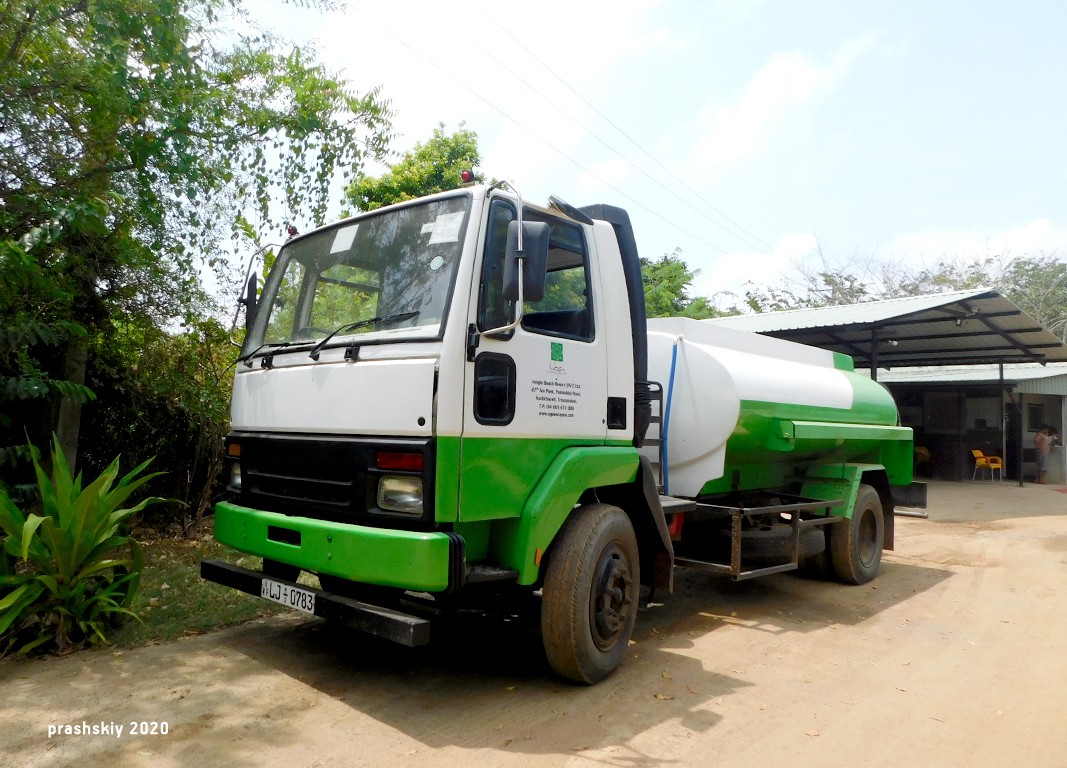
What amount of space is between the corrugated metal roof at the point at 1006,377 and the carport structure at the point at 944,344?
7cm

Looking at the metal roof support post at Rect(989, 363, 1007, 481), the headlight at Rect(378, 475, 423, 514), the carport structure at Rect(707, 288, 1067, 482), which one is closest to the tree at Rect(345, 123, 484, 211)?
the carport structure at Rect(707, 288, 1067, 482)

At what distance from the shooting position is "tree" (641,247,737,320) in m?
21.2

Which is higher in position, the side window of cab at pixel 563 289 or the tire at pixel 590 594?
the side window of cab at pixel 563 289

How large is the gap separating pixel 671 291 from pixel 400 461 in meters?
19.9

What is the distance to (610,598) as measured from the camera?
14.7ft

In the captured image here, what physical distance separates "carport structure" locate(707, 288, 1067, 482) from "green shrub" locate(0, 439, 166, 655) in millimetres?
10029

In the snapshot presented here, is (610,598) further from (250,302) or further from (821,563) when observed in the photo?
(821,563)

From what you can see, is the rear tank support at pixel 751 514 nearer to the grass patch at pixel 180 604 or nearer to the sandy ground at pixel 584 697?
the sandy ground at pixel 584 697

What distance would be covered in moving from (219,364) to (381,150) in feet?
9.66

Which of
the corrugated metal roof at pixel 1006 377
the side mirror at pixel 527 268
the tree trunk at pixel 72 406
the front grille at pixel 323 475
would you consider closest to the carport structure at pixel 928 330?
the corrugated metal roof at pixel 1006 377

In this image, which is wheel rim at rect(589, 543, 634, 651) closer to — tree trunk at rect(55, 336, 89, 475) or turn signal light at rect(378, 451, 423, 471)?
turn signal light at rect(378, 451, 423, 471)

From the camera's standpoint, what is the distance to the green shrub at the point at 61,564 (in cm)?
450

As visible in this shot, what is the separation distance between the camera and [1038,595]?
23.9 ft

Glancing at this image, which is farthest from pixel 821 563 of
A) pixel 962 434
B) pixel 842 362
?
pixel 962 434
